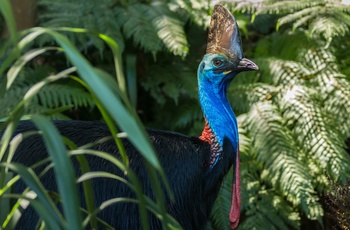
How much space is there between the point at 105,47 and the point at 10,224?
2707mm

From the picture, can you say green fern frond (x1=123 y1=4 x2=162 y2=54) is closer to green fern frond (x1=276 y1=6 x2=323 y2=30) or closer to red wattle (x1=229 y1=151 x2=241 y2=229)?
green fern frond (x1=276 y1=6 x2=323 y2=30)

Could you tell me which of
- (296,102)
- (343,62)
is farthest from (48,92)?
(343,62)

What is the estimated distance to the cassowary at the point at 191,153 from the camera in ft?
9.30

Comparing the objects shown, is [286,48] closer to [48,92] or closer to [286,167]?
[286,167]

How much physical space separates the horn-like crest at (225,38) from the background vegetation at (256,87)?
0.83 metres

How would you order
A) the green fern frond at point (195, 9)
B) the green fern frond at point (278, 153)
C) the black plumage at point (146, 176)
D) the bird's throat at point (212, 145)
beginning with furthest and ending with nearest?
the green fern frond at point (195, 9) → the green fern frond at point (278, 153) → the bird's throat at point (212, 145) → the black plumage at point (146, 176)

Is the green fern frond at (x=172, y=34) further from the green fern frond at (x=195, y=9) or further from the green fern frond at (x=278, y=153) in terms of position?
the green fern frond at (x=278, y=153)

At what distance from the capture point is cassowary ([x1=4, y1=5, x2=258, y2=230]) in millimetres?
2834

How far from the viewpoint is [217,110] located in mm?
3035

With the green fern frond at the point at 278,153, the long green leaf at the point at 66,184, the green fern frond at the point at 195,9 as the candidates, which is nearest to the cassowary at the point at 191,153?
the green fern frond at the point at 278,153

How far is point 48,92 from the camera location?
400cm

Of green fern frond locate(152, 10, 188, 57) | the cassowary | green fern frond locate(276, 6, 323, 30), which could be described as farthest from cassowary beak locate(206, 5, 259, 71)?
green fern frond locate(276, 6, 323, 30)

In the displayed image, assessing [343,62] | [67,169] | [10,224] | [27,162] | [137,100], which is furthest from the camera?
[137,100]

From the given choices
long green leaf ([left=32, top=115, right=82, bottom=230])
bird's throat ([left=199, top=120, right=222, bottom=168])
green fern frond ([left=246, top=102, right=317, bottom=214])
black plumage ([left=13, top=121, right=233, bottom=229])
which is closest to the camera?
long green leaf ([left=32, top=115, right=82, bottom=230])
